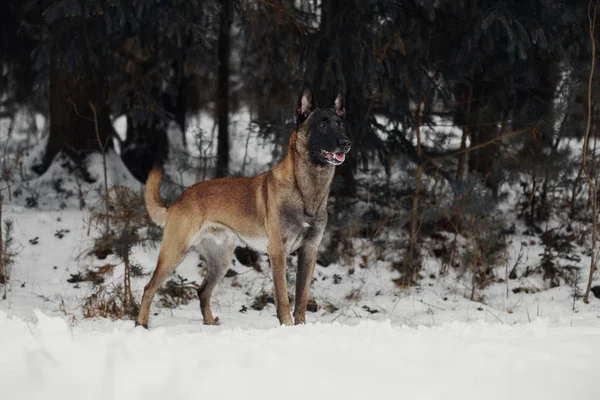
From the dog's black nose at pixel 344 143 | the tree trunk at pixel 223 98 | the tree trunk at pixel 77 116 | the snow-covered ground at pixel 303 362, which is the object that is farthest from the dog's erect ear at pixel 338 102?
the tree trunk at pixel 223 98

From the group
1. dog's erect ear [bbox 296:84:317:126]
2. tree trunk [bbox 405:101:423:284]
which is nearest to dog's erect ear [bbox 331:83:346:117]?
dog's erect ear [bbox 296:84:317:126]

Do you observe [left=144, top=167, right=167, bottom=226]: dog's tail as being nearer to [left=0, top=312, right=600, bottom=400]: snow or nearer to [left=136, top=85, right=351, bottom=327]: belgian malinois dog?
[left=136, top=85, right=351, bottom=327]: belgian malinois dog

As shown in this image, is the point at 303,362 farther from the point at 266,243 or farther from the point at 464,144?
the point at 464,144

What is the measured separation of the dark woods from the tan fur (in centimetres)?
198

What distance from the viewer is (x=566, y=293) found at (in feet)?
26.9

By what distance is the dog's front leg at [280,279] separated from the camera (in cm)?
588

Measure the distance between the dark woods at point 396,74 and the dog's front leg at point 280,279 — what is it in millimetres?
2957

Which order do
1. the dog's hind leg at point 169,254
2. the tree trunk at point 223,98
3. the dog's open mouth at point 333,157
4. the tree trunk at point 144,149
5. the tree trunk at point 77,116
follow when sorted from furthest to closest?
the tree trunk at point 223,98
the tree trunk at point 144,149
the tree trunk at point 77,116
the dog's hind leg at point 169,254
the dog's open mouth at point 333,157

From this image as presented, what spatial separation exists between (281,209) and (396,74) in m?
3.48

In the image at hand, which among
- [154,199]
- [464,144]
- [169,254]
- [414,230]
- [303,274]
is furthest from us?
[464,144]

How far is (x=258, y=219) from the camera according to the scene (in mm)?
6176

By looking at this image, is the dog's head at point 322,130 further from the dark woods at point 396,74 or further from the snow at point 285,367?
the dark woods at point 396,74

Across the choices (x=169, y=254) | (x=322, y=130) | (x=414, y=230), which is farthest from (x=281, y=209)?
(x=414, y=230)

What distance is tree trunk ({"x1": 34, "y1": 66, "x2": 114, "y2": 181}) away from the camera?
35.8 ft
